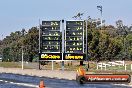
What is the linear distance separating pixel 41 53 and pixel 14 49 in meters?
86.6

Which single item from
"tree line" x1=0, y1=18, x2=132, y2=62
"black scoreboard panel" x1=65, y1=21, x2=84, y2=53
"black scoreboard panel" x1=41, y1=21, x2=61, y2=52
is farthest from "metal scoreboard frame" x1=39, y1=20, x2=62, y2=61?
"tree line" x1=0, y1=18, x2=132, y2=62

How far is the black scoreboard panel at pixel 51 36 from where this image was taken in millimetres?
52719

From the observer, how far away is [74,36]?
A: 52.8 metres

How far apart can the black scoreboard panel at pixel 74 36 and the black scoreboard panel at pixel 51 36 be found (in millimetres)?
1164

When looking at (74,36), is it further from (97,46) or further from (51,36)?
(97,46)

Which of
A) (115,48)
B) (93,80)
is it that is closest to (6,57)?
(115,48)

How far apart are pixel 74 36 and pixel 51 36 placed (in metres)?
2.62

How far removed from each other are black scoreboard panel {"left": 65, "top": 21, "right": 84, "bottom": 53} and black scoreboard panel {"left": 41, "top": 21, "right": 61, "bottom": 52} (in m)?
1.16

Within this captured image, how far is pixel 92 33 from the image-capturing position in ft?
299

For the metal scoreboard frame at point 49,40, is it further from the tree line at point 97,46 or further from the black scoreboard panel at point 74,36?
the tree line at point 97,46

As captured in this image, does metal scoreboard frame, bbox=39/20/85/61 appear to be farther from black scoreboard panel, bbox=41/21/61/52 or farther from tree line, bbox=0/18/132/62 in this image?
tree line, bbox=0/18/132/62

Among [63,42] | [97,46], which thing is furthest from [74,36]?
[97,46]

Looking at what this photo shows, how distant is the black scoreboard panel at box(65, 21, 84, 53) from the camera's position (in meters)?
52.4

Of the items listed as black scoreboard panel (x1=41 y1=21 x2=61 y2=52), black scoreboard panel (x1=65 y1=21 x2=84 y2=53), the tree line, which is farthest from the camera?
the tree line
